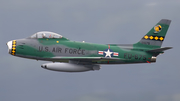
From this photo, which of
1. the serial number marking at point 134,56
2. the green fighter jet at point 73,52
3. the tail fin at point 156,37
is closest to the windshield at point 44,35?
the green fighter jet at point 73,52

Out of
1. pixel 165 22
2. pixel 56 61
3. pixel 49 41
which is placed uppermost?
pixel 165 22

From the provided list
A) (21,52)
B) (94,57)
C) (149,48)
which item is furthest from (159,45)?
(21,52)

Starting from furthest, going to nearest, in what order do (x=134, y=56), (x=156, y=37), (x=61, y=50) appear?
(x=156, y=37)
(x=134, y=56)
(x=61, y=50)

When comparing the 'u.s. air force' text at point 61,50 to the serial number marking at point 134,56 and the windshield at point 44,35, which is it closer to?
the windshield at point 44,35

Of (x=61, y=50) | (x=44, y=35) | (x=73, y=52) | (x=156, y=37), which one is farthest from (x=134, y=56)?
(x=44, y=35)

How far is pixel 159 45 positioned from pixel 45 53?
12.6 m

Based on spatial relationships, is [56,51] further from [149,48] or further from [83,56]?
[149,48]

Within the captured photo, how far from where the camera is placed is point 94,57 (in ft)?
107

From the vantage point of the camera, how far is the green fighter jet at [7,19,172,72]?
106 ft

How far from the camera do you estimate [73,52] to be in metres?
33.1

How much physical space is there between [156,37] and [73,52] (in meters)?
9.74

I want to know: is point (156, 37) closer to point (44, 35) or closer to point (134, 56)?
point (134, 56)

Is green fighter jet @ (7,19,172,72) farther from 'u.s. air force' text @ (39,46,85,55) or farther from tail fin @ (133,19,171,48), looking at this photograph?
tail fin @ (133,19,171,48)

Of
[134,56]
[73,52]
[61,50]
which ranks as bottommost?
[134,56]
